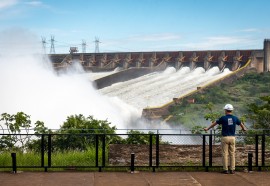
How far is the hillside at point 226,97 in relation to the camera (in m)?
68.0

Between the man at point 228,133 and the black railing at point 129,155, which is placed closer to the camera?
the man at point 228,133

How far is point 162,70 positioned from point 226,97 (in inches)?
771

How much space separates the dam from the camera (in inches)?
3314

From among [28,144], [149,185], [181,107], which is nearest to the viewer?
[149,185]

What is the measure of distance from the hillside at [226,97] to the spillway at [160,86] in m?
3.28

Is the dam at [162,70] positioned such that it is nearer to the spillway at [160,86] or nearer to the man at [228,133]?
the spillway at [160,86]

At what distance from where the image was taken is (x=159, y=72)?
96.7 m

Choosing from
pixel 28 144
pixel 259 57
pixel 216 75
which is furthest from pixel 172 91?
pixel 28 144

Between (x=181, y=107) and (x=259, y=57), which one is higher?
(x=259, y=57)

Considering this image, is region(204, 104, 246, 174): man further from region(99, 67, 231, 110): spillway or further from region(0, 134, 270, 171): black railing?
region(99, 67, 231, 110): spillway

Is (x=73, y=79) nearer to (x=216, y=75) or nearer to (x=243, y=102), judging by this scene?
(x=216, y=75)

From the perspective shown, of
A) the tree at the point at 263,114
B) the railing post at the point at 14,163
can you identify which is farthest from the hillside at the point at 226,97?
the railing post at the point at 14,163

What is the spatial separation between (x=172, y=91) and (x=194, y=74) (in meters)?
9.34

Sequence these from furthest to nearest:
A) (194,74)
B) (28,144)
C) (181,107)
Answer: (194,74), (181,107), (28,144)
